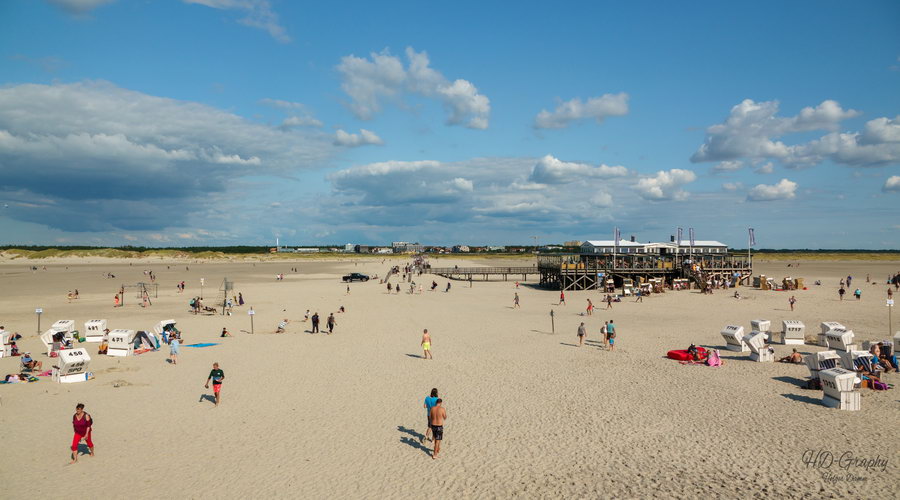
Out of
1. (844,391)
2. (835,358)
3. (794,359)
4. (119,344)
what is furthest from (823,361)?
(119,344)

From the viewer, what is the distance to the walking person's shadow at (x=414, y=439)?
9.88m

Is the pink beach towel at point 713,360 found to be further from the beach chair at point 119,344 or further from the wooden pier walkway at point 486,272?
the wooden pier walkway at point 486,272

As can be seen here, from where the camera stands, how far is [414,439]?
406 inches

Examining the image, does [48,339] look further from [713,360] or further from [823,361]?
[823,361]

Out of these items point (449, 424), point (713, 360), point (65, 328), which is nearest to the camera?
point (449, 424)

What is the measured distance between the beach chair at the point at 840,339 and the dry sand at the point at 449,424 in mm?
1237

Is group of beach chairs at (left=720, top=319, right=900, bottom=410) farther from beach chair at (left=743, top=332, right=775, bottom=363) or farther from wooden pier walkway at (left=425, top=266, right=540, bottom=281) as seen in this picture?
wooden pier walkway at (left=425, top=266, right=540, bottom=281)

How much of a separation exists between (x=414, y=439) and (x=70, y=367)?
36.6 ft

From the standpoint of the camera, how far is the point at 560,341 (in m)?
20.8

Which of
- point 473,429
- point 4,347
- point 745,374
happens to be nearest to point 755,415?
point 745,374

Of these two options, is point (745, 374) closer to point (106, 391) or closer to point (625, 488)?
point (625, 488)

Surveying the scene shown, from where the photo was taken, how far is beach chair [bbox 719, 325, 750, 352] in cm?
1766

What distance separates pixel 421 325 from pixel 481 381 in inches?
421

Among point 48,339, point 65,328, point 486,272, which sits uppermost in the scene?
point 486,272
